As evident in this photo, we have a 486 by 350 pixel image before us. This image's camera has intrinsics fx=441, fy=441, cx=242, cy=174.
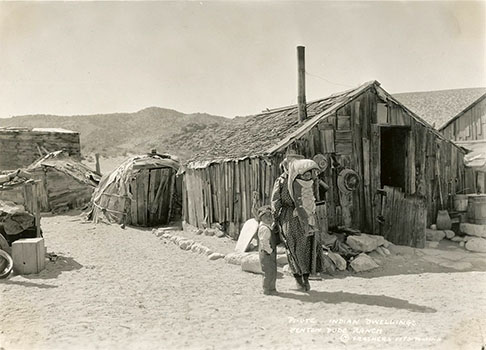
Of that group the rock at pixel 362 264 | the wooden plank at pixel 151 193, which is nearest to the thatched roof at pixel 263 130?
the wooden plank at pixel 151 193

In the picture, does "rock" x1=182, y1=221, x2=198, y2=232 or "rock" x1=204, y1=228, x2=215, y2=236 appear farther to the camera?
"rock" x1=182, y1=221, x2=198, y2=232

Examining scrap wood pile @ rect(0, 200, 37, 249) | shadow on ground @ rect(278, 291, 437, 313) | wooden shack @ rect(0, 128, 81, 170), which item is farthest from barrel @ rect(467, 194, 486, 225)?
wooden shack @ rect(0, 128, 81, 170)

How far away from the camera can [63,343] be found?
16.5 ft

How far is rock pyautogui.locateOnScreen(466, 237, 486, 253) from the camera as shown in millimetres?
9750

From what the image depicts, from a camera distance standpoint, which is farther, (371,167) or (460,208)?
(460,208)

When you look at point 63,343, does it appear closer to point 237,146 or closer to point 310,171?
point 310,171

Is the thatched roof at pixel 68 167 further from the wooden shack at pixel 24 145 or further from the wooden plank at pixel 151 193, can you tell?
the wooden plank at pixel 151 193

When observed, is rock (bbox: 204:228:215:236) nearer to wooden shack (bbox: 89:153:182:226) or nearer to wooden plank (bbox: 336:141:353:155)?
wooden shack (bbox: 89:153:182:226)

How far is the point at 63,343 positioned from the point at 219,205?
6910 millimetres

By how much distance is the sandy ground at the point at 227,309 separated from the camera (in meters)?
5.05

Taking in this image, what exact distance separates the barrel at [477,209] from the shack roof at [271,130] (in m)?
1.79

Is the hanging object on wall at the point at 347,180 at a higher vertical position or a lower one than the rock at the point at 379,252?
higher

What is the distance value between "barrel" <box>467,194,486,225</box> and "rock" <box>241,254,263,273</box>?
5.96 m

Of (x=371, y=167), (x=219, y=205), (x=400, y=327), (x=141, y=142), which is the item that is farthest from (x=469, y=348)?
(x=141, y=142)
